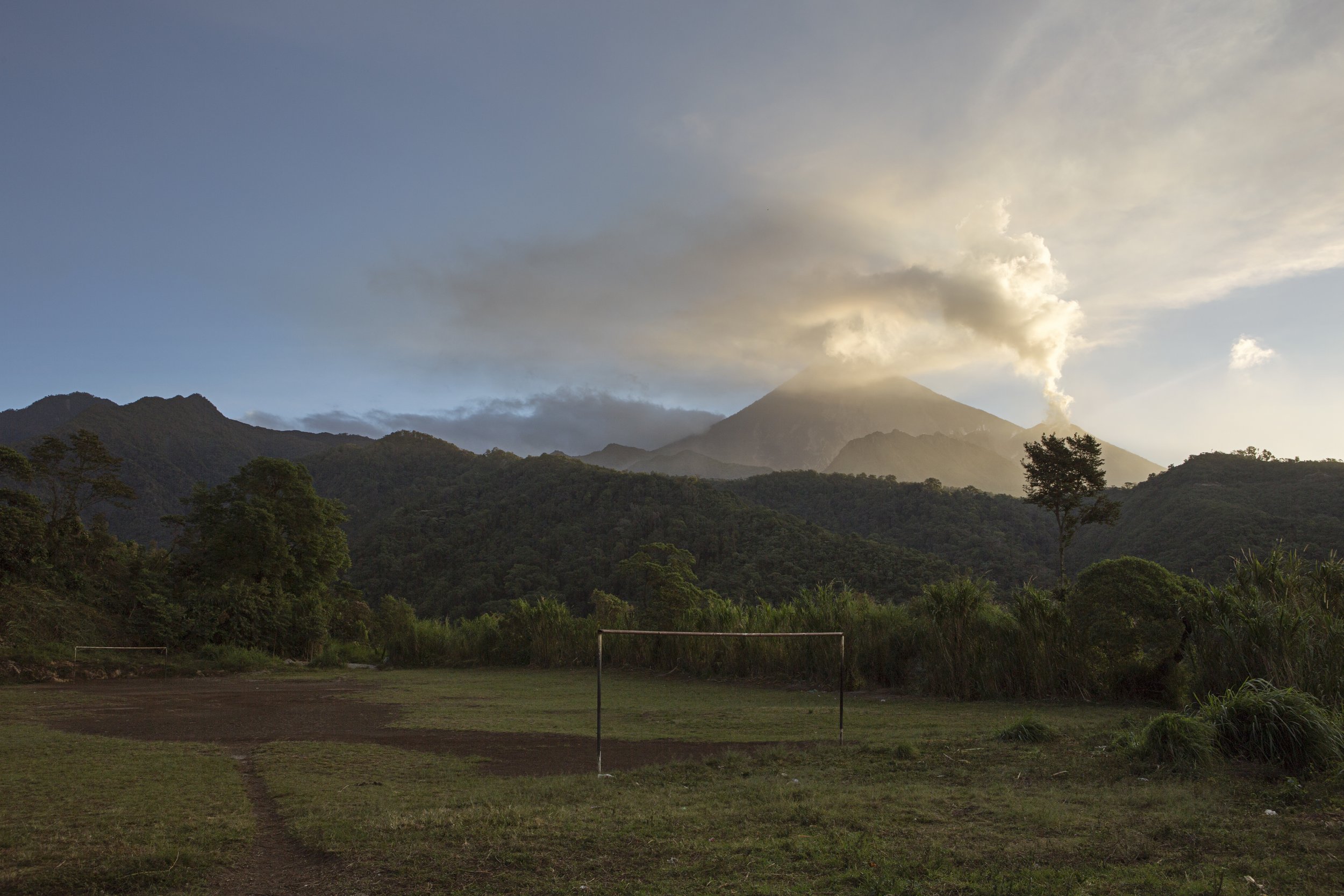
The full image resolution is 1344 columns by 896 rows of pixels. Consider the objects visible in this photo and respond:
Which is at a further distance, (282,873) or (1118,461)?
(1118,461)

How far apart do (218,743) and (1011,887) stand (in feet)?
35.5

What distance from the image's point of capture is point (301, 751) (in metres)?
9.82

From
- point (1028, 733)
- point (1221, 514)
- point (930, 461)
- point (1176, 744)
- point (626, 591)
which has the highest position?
point (930, 461)

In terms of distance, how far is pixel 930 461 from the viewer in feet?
414

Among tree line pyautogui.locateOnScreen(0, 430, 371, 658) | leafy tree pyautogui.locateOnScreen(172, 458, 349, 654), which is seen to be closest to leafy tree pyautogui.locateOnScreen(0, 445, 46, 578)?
tree line pyautogui.locateOnScreen(0, 430, 371, 658)

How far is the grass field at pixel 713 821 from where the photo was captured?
14.6 feet

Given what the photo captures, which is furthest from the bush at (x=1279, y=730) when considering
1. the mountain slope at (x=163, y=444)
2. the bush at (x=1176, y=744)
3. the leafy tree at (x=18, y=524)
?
the mountain slope at (x=163, y=444)

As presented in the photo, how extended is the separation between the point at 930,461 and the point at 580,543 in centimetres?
8628

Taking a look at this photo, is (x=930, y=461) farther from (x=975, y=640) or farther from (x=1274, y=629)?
(x=1274, y=629)

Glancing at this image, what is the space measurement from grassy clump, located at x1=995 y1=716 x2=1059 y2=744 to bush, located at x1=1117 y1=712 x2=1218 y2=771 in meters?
1.35

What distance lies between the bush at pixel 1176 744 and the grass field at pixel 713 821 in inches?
7.7

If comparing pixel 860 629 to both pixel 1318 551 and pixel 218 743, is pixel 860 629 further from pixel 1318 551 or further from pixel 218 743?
pixel 1318 551

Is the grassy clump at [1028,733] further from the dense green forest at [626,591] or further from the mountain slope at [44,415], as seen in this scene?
the mountain slope at [44,415]

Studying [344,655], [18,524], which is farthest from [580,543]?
[18,524]
